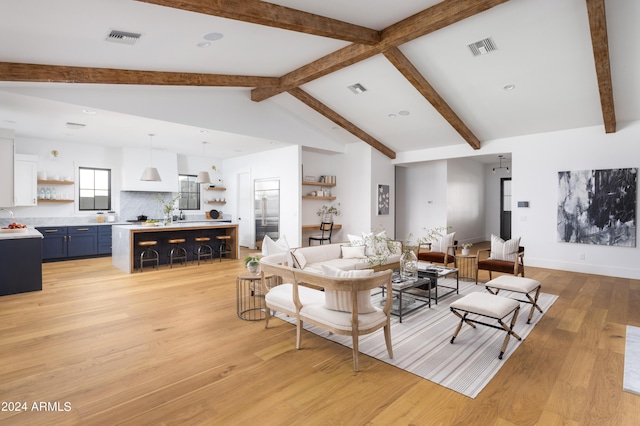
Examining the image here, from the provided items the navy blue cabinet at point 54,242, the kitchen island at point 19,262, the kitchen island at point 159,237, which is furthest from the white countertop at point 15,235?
the navy blue cabinet at point 54,242

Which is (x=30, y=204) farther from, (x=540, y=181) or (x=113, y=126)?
(x=540, y=181)

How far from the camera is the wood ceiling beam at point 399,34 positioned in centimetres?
389

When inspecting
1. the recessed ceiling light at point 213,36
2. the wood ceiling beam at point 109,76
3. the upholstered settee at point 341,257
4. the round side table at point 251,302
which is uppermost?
the recessed ceiling light at point 213,36

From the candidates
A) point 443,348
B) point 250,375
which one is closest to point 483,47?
point 443,348

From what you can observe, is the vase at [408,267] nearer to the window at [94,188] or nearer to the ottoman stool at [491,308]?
the ottoman stool at [491,308]

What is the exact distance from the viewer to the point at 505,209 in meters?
11.2

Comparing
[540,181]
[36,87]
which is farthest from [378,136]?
[36,87]

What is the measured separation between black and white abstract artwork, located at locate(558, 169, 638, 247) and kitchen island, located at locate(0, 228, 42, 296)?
9354mm

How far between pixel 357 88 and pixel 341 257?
128 inches

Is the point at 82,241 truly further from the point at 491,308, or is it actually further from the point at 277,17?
the point at 491,308

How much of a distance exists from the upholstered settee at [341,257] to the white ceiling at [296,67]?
9.98 feet

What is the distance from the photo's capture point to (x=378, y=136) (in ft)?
28.3

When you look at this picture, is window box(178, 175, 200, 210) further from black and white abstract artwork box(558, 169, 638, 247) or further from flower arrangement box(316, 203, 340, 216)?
black and white abstract artwork box(558, 169, 638, 247)

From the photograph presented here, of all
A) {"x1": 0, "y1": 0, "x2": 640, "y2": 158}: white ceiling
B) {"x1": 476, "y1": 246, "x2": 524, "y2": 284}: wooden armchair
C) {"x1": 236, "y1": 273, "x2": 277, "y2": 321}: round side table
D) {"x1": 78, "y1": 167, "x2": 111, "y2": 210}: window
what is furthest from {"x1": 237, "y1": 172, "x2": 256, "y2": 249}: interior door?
{"x1": 476, "y1": 246, "x2": 524, "y2": 284}: wooden armchair
